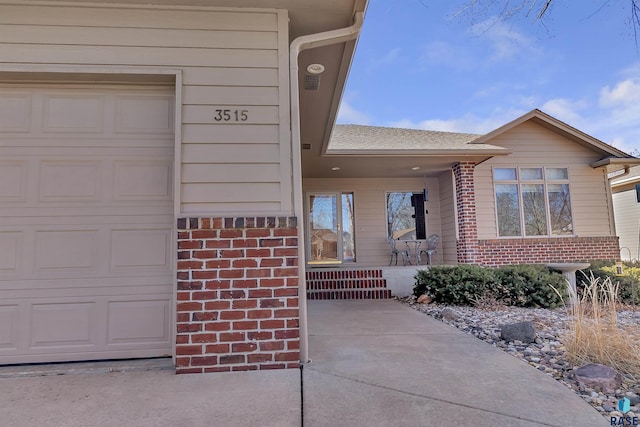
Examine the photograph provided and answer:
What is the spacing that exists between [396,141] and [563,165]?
407 cm

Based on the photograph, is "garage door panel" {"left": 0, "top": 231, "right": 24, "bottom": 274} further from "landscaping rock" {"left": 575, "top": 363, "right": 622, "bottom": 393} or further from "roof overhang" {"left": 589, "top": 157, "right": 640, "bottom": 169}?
"roof overhang" {"left": 589, "top": 157, "right": 640, "bottom": 169}

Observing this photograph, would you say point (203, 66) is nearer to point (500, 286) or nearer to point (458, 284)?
point (458, 284)

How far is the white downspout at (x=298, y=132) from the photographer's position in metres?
2.69

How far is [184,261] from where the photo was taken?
2.58m

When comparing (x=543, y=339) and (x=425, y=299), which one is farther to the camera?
(x=425, y=299)

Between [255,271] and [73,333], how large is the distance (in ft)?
4.83

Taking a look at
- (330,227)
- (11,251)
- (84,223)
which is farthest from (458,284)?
(11,251)

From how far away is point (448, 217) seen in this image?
8375mm

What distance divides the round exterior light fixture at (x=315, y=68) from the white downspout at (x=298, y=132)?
63 cm

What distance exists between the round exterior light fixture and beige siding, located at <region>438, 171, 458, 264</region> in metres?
5.18

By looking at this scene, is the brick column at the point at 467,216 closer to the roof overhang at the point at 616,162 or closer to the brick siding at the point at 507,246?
the brick siding at the point at 507,246

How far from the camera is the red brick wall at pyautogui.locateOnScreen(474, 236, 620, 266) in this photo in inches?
307

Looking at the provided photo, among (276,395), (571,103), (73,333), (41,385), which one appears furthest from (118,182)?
(571,103)

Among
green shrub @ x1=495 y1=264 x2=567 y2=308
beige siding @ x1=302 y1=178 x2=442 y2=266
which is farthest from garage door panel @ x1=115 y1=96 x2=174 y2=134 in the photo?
beige siding @ x1=302 y1=178 x2=442 y2=266
